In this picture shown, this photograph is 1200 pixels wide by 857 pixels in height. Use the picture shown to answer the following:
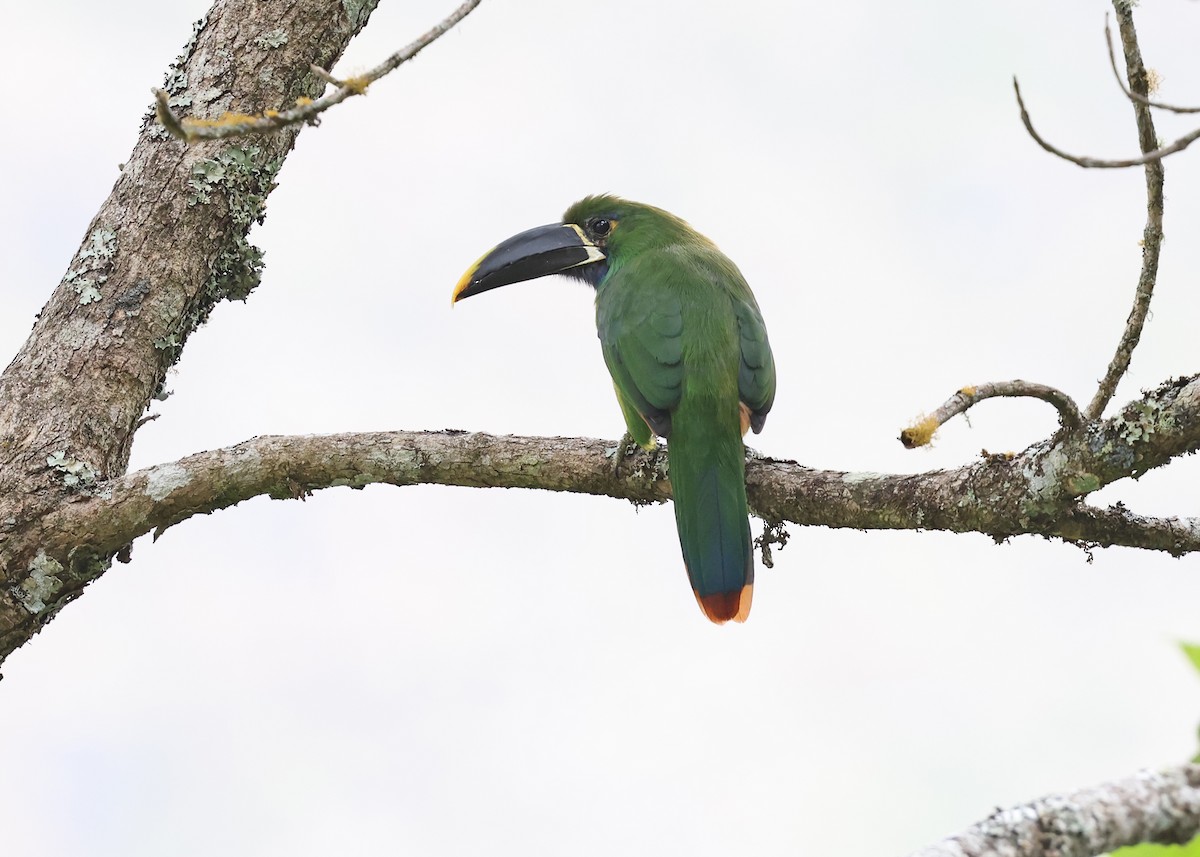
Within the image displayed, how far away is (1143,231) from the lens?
236 cm

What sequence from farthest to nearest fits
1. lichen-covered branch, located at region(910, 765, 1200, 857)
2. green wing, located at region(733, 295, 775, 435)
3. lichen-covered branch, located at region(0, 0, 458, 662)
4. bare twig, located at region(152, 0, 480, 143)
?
green wing, located at region(733, 295, 775, 435) < lichen-covered branch, located at region(0, 0, 458, 662) < bare twig, located at region(152, 0, 480, 143) < lichen-covered branch, located at region(910, 765, 1200, 857)

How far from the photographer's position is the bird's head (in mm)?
5020

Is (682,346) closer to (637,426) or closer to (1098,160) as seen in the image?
(637,426)

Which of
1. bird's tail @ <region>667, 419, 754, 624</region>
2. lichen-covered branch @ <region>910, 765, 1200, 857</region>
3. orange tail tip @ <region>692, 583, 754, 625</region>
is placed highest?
bird's tail @ <region>667, 419, 754, 624</region>

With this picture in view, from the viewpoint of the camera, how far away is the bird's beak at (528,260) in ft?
16.5

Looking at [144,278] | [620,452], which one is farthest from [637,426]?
[144,278]

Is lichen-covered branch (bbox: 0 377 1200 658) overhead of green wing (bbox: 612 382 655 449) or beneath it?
beneath

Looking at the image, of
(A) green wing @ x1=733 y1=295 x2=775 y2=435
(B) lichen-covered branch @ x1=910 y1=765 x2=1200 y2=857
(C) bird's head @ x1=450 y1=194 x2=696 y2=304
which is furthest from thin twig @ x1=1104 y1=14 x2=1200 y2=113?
(C) bird's head @ x1=450 y1=194 x2=696 y2=304

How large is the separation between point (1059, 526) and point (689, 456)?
1.15 metres

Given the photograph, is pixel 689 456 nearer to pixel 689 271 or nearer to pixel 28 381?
pixel 689 271

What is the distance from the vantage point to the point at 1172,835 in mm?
1628

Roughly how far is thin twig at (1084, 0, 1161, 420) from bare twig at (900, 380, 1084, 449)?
0.16ft

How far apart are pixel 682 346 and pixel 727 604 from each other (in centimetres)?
82

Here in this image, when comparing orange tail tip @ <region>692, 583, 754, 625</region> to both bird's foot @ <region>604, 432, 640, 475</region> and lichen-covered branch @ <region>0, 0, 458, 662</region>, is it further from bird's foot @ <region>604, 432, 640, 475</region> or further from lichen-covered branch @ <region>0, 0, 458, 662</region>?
lichen-covered branch @ <region>0, 0, 458, 662</region>
